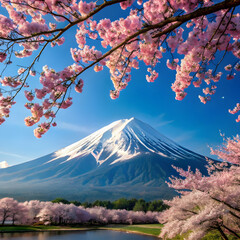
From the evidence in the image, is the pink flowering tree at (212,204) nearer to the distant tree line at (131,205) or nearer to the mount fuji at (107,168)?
the distant tree line at (131,205)

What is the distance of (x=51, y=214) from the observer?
113ft

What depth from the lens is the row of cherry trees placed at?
32.0 m

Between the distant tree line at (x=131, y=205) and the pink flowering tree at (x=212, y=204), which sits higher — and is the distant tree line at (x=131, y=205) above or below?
below

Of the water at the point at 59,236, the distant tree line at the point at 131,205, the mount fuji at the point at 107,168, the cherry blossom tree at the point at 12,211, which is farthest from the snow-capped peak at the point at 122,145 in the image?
the water at the point at 59,236

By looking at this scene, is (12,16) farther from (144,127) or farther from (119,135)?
(144,127)

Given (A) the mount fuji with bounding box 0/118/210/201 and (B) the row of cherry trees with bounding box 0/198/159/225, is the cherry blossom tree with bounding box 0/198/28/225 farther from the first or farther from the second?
(A) the mount fuji with bounding box 0/118/210/201

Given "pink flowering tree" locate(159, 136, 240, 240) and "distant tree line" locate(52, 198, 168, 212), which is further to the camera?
"distant tree line" locate(52, 198, 168, 212)

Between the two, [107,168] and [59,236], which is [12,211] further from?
[107,168]

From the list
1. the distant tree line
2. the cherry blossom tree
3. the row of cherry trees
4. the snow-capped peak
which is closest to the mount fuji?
the snow-capped peak

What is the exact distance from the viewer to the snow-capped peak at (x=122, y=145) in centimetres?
16612

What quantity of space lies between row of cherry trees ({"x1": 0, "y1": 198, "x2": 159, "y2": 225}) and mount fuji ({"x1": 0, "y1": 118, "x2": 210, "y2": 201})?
74.1 metres

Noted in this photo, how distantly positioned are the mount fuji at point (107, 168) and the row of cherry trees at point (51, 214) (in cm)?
7411

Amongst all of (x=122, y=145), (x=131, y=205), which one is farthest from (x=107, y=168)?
(x=131, y=205)

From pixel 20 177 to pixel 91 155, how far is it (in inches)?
2250
